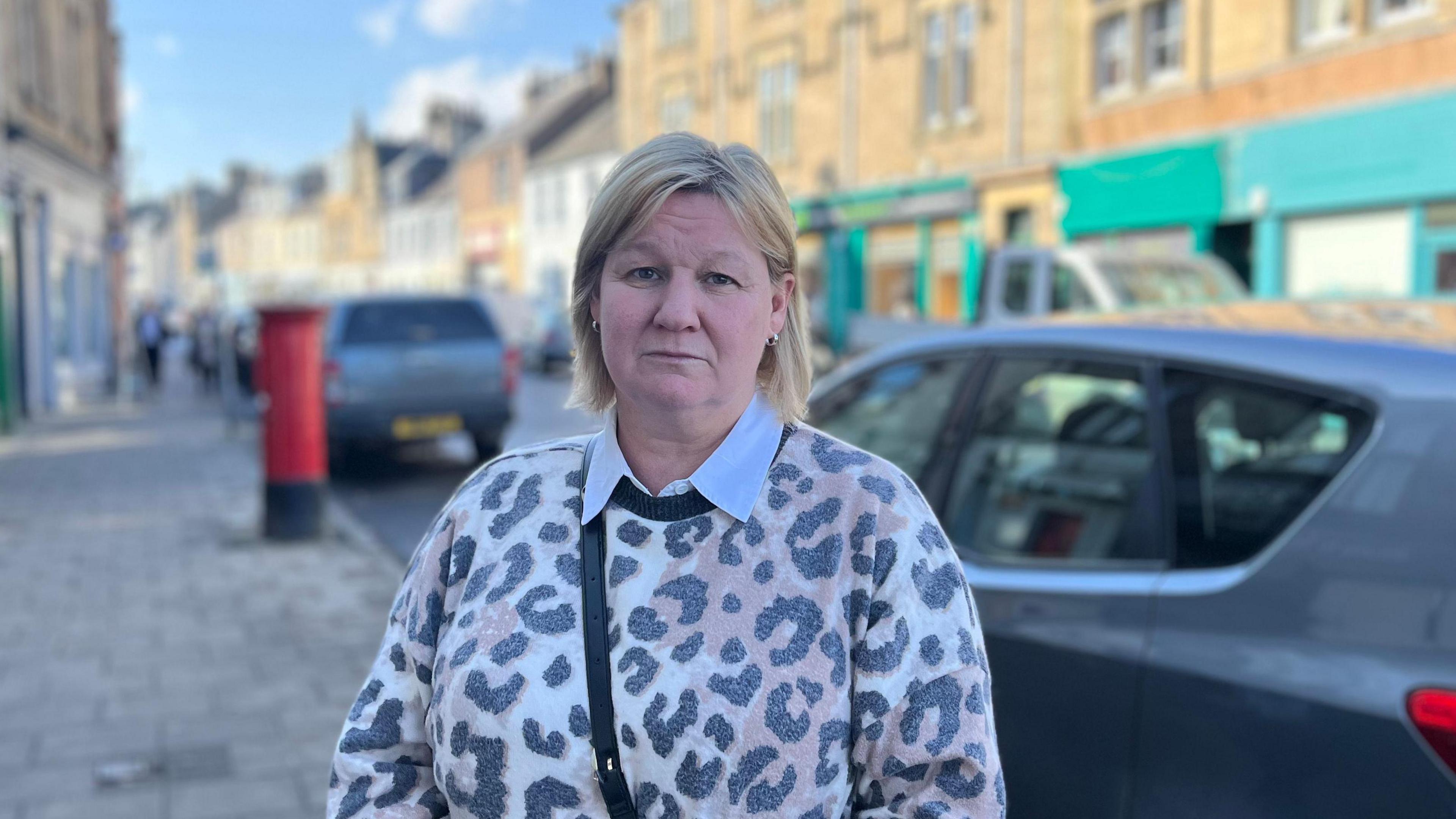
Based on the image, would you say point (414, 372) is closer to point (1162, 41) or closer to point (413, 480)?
point (413, 480)

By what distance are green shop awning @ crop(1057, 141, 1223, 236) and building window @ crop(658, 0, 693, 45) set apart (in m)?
15.6

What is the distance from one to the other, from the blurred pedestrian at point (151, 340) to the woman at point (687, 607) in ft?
81.0

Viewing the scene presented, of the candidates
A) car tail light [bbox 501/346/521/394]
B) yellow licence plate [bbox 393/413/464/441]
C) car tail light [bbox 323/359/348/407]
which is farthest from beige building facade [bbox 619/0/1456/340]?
car tail light [bbox 323/359/348/407]

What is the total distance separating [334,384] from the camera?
11.8 meters

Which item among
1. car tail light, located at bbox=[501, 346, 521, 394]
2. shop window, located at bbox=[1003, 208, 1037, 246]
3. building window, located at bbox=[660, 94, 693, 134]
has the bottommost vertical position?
car tail light, located at bbox=[501, 346, 521, 394]

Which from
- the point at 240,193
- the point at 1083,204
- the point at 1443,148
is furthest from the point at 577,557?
the point at 240,193

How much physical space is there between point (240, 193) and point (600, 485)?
101909mm

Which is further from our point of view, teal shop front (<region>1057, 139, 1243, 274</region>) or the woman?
teal shop front (<region>1057, 139, 1243, 274</region>)

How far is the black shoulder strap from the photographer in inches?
59.2

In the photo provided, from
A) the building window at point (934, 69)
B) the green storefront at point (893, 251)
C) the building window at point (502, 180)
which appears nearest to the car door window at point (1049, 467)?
the green storefront at point (893, 251)

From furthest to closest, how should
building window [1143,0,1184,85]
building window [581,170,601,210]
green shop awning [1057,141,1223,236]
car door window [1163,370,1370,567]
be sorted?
building window [581,170,601,210], building window [1143,0,1184,85], green shop awning [1057,141,1223,236], car door window [1163,370,1370,567]

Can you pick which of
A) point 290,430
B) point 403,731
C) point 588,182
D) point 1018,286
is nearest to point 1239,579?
point 403,731

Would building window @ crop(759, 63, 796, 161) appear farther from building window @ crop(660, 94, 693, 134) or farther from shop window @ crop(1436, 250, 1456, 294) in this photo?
shop window @ crop(1436, 250, 1456, 294)

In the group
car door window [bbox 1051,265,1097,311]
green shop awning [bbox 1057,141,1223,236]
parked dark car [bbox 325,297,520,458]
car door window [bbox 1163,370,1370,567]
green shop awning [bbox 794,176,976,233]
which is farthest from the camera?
green shop awning [bbox 794,176,976,233]
